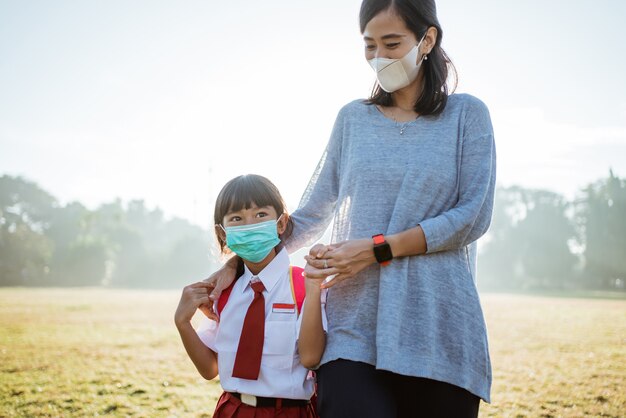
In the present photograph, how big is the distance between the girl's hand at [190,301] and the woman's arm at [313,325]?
26.2 inches

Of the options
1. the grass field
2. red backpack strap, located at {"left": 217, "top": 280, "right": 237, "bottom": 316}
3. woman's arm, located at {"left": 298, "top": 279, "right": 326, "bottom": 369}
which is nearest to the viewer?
woman's arm, located at {"left": 298, "top": 279, "right": 326, "bottom": 369}

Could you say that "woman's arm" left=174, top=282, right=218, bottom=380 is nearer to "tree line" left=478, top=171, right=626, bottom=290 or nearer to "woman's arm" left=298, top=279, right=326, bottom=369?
"woman's arm" left=298, top=279, right=326, bottom=369

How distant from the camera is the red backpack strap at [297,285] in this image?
8.74 ft

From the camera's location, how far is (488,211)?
7.21 feet

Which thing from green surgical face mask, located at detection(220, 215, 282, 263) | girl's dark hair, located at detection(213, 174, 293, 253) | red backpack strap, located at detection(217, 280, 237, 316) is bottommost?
Result: red backpack strap, located at detection(217, 280, 237, 316)

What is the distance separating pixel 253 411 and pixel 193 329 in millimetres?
505

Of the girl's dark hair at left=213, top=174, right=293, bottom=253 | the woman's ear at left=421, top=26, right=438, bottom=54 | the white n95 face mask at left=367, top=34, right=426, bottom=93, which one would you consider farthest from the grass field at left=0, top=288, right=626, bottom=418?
the woman's ear at left=421, top=26, right=438, bottom=54

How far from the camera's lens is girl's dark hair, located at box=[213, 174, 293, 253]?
111 inches

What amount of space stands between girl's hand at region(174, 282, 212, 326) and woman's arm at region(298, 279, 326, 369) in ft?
2.19

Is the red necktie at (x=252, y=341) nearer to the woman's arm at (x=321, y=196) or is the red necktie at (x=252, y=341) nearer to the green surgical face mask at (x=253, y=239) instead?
the green surgical face mask at (x=253, y=239)

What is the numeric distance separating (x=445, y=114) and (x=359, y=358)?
1.10 meters

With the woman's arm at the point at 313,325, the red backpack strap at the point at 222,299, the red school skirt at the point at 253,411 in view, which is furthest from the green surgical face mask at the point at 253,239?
the red school skirt at the point at 253,411

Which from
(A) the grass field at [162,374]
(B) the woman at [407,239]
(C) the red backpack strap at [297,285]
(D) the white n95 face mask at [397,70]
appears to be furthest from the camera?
(A) the grass field at [162,374]

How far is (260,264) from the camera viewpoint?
2857 mm
